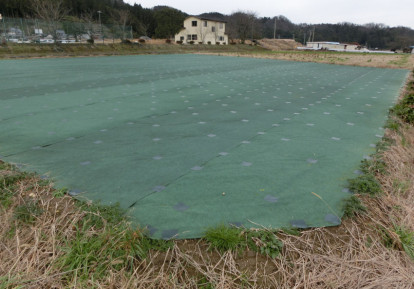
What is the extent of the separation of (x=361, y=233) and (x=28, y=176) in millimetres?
2992

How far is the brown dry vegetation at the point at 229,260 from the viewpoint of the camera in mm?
1735

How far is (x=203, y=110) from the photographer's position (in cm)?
596

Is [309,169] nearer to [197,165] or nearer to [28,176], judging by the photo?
[197,165]

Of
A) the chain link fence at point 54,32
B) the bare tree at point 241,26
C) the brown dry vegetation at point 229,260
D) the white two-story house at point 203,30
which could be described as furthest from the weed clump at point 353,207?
the bare tree at point 241,26

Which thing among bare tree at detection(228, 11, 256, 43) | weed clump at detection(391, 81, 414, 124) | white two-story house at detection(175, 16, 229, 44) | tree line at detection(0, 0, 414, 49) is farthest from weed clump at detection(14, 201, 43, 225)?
bare tree at detection(228, 11, 256, 43)

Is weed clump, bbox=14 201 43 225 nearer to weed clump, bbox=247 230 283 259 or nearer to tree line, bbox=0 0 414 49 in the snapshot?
weed clump, bbox=247 230 283 259

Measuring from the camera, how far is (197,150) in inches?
148

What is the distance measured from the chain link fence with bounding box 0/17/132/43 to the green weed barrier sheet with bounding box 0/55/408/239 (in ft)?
67.9

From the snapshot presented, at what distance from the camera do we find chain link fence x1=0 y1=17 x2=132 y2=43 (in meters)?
23.9

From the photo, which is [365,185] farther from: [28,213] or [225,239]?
[28,213]

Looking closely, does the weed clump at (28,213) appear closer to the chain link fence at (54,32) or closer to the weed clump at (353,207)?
the weed clump at (353,207)

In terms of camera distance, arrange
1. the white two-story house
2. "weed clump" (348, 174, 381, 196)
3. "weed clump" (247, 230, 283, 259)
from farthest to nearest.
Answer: the white two-story house → "weed clump" (348, 174, 381, 196) → "weed clump" (247, 230, 283, 259)

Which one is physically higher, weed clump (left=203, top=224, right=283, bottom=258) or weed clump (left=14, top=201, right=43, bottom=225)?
weed clump (left=14, top=201, right=43, bottom=225)

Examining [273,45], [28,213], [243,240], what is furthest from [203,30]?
[243,240]
